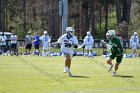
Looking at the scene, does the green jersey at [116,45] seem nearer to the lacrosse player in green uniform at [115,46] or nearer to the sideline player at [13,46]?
the lacrosse player in green uniform at [115,46]

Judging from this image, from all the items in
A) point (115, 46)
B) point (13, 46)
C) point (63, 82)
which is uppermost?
point (115, 46)

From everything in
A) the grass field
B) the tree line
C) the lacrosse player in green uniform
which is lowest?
the grass field

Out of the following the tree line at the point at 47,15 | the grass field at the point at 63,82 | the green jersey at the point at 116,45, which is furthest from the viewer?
the tree line at the point at 47,15

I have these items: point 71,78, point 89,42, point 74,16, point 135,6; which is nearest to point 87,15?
point 74,16

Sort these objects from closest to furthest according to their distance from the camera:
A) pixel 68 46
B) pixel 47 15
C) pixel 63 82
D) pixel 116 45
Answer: pixel 63 82 → pixel 68 46 → pixel 116 45 → pixel 47 15

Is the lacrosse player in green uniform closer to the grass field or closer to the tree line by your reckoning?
the grass field

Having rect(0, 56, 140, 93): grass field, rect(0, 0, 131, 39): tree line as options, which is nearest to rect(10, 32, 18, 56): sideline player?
rect(0, 56, 140, 93): grass field

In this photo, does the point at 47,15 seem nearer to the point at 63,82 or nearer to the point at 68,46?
the point at 68,46

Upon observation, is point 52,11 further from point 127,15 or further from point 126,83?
point 126,83

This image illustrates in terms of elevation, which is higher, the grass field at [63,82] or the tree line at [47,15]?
the tree line at [47,15]

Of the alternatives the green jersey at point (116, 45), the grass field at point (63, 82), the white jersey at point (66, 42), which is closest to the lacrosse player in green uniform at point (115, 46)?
the green jersey at point (116, 45)

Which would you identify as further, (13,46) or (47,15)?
(47,15)

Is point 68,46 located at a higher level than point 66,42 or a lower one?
lower

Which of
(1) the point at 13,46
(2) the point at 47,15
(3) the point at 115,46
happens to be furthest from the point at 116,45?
(2) the point at 47,15
